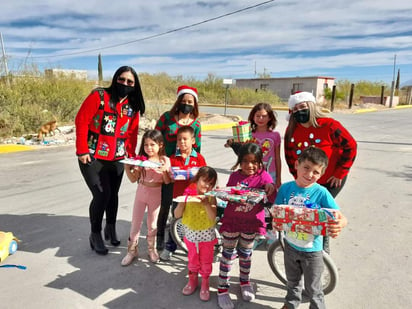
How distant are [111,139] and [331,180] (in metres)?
2.11

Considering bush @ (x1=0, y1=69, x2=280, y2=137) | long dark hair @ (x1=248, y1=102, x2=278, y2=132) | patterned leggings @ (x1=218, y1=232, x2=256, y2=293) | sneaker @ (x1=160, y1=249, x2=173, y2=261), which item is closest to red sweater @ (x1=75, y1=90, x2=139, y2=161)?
sneaker @ (x1=160, y1=249, x2=173, y2=261)

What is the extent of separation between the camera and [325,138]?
8.25 feet

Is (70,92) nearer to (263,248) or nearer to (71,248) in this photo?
(71,248)

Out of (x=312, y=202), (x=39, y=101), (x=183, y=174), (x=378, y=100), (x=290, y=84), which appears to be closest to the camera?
(x=312, y=202)

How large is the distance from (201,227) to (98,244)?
138 centimetres

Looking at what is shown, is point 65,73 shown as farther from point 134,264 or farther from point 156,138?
point 134,264

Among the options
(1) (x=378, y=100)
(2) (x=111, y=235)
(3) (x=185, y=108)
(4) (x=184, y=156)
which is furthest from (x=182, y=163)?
(1) (x=378, y=100)

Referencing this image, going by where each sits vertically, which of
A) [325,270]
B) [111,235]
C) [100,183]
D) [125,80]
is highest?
[125,80]

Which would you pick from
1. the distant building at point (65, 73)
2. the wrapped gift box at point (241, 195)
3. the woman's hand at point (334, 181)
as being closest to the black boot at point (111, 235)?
the wrapped gift box at point (241, 195)

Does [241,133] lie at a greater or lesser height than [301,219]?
greater

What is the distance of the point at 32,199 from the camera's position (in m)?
4.63

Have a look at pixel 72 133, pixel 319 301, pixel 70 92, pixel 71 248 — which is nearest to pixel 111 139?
pixel 71 248

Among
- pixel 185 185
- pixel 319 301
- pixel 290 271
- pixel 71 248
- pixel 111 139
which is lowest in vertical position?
pixel 71 248

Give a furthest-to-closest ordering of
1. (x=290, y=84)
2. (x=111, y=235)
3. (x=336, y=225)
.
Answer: (x=290, y=84), (x=111, y=235), (x=336, y=225)
